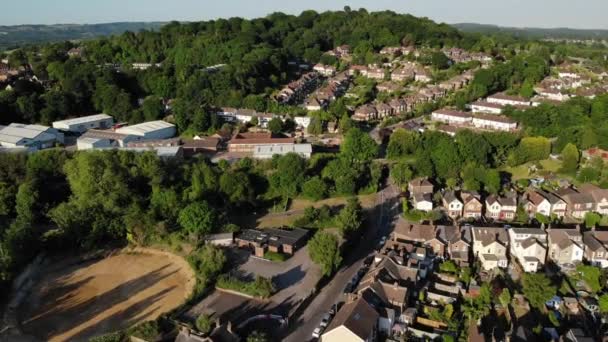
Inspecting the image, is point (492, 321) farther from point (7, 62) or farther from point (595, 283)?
point (7, 62)

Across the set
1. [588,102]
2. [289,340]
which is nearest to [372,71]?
[588,102]

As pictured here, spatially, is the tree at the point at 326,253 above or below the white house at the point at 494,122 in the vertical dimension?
below

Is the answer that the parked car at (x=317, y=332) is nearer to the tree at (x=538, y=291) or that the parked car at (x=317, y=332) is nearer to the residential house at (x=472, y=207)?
the tree at (x=538, y=291)

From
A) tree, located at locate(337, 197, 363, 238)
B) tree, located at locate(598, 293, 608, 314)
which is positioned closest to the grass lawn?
tree, located at locate(337, 197, 363, 238)

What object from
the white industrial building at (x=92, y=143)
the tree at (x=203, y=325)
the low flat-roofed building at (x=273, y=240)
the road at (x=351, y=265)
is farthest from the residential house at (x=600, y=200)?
the white industrial building at (x=92, y=143)

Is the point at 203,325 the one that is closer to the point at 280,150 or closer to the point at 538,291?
the point at 538,291

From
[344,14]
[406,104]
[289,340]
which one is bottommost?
[289,340]

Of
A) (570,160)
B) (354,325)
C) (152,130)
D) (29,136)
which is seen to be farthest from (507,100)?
(29,136)
